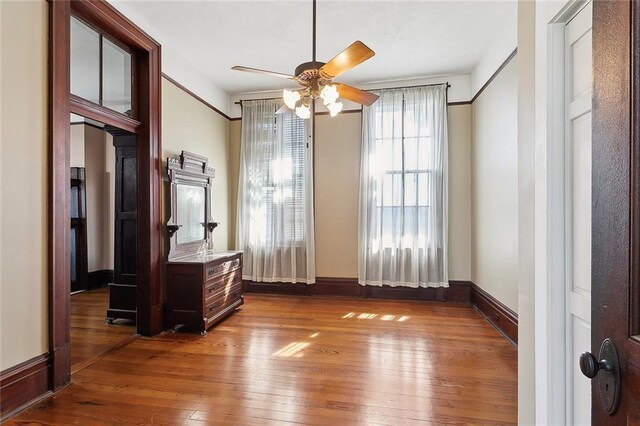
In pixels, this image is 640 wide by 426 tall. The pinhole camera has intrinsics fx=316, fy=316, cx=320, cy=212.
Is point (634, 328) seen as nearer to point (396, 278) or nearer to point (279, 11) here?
point (279, 11)

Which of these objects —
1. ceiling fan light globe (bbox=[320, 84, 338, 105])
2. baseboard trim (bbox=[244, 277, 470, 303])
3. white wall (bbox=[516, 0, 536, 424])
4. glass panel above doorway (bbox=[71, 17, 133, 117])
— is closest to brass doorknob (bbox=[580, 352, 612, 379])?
white wall (bbox=[516, 0, 536, 424])

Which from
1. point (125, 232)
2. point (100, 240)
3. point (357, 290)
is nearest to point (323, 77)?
point (125, 232)

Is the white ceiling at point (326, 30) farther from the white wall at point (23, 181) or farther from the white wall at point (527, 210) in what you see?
the white wall at point (527, 210)

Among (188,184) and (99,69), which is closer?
(99,69)

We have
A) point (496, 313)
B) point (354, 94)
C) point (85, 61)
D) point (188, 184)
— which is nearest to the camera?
point (354, 94)

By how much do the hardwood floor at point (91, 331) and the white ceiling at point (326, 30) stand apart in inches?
124

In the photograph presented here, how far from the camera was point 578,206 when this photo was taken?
1096 mm

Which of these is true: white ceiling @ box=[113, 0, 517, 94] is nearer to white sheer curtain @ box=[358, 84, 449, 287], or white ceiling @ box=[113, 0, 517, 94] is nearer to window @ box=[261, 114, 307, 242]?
white sheer curtain @ box=[358, 84, 449, 287]

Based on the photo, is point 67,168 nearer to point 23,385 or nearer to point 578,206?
point 23,385

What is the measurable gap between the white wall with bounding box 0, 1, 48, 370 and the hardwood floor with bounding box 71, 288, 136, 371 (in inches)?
27.8

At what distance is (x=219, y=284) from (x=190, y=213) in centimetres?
98

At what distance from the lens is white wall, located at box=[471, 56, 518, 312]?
3.04m

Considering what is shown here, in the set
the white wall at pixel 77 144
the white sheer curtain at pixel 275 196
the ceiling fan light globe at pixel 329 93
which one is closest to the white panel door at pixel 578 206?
the ceiling fan light globe at pixel 329 93

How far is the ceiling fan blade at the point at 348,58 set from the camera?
6.87ft
